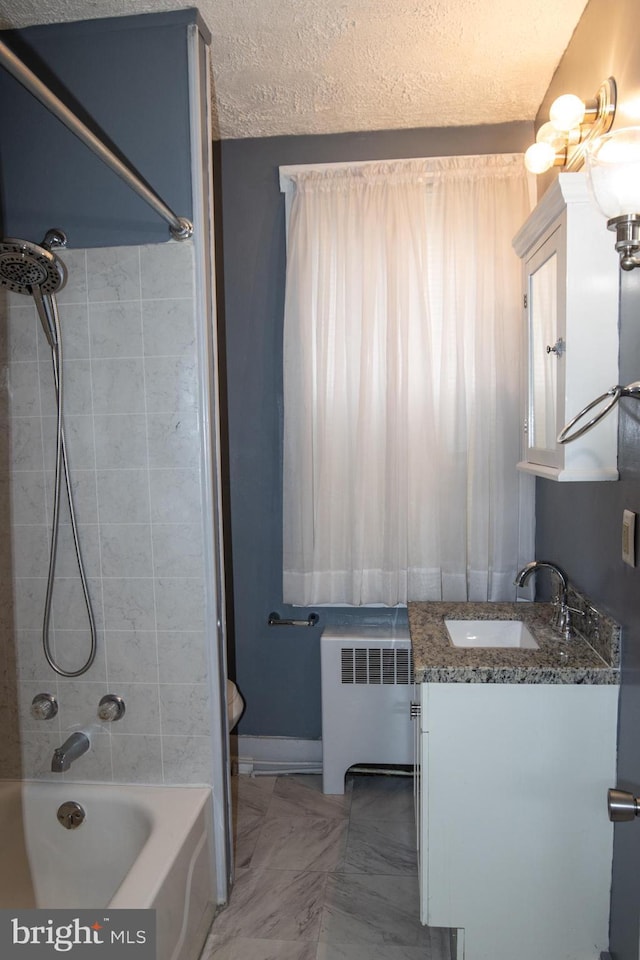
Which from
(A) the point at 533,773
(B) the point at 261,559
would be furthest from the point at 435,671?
(B) the point at 261,559

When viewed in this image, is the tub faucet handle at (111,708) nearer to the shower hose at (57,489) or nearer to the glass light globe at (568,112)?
the shower hose at (57,489)

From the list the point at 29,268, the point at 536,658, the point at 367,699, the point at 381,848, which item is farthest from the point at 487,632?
the point at 29,268

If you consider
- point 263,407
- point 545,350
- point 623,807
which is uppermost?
point 545,350

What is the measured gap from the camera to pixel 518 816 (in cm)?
154

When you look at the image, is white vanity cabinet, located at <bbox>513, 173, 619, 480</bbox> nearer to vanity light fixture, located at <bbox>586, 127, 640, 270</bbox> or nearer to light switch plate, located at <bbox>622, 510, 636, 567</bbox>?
light switch plate, located at <bbox>622, 510, 636, 567</bbox>

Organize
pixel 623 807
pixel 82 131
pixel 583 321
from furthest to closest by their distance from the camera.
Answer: pixel 583 321
pixel 82 131
pixel 623 807

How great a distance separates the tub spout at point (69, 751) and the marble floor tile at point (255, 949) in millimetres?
645

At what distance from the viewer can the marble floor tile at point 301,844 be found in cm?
204

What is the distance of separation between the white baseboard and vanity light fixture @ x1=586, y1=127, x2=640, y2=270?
2.23 m

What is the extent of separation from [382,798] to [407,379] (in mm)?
1631

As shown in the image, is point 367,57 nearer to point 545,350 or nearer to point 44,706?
point 545,350

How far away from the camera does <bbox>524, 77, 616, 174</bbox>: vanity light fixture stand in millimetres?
1527

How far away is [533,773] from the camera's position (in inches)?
60.1

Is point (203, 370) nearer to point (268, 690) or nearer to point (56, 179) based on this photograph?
point (56, 179)
